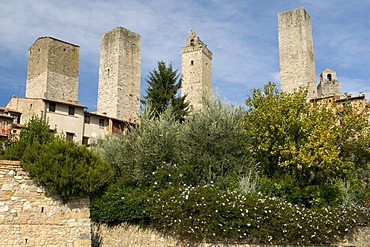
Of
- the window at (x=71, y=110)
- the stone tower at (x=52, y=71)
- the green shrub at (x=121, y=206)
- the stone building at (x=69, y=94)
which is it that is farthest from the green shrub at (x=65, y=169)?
the stone tower at (x=52, y=71)

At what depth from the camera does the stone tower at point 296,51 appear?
36.0m

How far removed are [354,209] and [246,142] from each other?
5152 mm

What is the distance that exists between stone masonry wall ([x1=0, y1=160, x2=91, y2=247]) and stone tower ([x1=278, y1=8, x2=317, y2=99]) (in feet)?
93.5

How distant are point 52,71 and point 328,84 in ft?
112

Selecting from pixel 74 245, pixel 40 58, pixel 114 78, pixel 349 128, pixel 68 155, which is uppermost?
pixel 40 58

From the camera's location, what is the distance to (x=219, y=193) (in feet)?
45.0

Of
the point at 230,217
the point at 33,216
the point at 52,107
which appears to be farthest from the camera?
the point at 52,107

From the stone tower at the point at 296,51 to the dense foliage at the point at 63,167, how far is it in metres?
27.6

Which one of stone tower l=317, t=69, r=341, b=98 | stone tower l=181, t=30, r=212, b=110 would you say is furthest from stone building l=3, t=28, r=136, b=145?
stone tower l=317, t=69, r=341, b=98

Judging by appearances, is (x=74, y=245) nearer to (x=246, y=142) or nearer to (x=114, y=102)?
(x=246, y=142)

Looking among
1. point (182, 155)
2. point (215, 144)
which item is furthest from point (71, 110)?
point (215, 144)

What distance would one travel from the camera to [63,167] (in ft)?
35.5

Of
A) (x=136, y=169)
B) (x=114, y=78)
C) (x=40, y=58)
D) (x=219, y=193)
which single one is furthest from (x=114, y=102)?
(x=219, y=193)

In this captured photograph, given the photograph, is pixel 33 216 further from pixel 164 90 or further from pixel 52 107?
pixel 52 107
